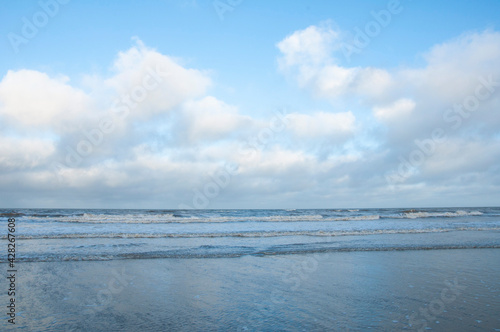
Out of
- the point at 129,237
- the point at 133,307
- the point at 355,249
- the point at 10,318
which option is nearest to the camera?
the point at 10,318

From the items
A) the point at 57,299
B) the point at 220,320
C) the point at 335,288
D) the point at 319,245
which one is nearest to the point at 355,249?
the point at 319,245

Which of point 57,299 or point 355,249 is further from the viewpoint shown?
point 355,249

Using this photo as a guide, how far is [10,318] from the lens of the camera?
6.52 metres

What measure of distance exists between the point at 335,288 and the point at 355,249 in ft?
24.8

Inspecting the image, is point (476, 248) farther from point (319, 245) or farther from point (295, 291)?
point (295, 291)

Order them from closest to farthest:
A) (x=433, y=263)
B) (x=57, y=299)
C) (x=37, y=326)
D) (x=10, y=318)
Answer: (x=37, y=326) < (x=10, y=318) < (x=57, y=299) < (x=433, y=263)

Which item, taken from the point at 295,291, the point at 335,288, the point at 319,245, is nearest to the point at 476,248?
the point at 319,245

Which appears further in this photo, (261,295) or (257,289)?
(257,289)

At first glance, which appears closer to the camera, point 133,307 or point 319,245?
point 133,307

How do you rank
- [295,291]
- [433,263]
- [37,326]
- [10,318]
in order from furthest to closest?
[433,263] → [295,291] → [10,318] → [37,326]

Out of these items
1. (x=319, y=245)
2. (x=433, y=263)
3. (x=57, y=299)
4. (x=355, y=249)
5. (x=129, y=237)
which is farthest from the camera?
(x=129, y=237)

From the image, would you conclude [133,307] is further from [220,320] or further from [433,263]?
[433,263]

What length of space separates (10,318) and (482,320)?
9.42 metres

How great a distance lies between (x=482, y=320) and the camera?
6184 mm
